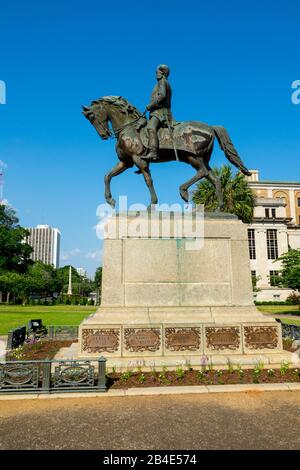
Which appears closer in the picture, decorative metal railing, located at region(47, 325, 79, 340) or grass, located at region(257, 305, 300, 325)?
decorative metal railing, located at region(47, 325, 79, 340)

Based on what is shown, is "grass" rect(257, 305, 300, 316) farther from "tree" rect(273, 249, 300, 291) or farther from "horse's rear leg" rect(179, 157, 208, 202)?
"horse's rear leg" rect(179, 157, 208, 202)

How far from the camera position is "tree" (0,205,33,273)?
2793 inches

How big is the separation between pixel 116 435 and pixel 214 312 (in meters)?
5.37

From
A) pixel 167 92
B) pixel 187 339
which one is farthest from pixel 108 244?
pixel 167 92

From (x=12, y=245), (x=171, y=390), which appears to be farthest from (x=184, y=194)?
(x=12, y=245)

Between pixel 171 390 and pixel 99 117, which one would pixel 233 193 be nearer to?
pixel 99 117

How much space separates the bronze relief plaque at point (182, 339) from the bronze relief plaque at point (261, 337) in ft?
4.52

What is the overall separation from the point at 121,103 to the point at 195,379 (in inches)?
336

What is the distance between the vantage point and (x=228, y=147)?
37.7 feet

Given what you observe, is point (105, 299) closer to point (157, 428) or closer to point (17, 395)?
point (17, 395)

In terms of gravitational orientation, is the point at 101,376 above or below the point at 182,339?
below

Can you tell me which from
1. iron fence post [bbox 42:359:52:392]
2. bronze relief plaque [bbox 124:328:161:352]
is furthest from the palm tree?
iron fence post [bbox 42:359:52:392]

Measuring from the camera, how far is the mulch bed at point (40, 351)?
10445 millimetres

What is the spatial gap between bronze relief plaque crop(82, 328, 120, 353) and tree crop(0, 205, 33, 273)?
6561 centimetres
